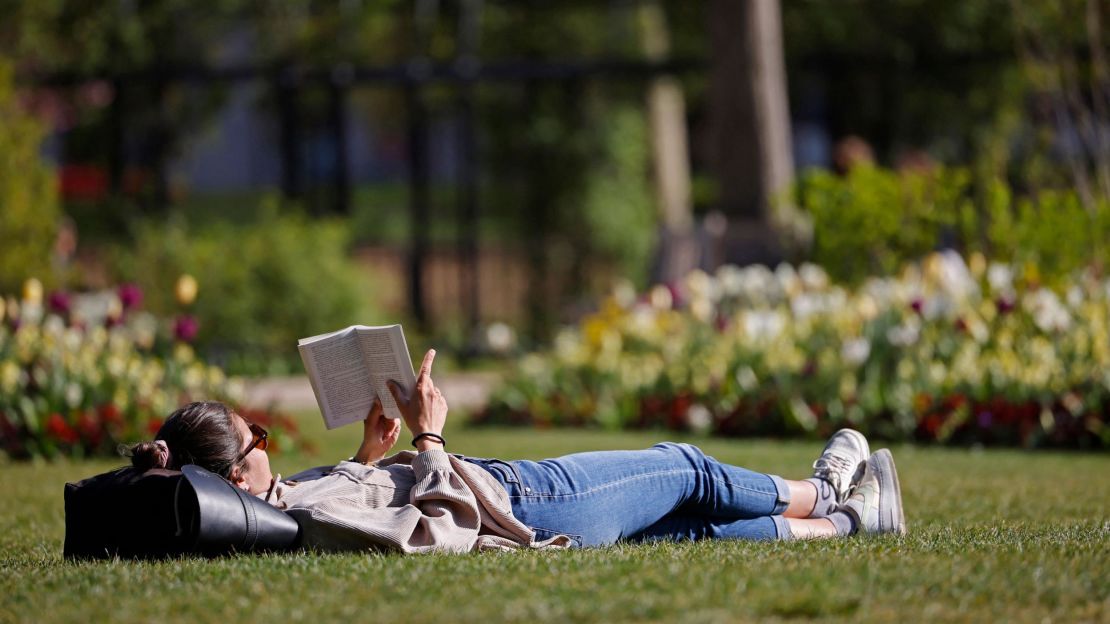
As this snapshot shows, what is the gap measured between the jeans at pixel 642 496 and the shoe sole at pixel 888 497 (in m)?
0.33

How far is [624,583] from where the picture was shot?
3.66m

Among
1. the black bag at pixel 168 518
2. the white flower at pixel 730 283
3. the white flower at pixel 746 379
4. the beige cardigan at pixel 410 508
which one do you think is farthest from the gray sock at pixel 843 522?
the white flower at pixel 730 283

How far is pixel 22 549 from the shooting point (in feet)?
16.0

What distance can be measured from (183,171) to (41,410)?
47.0ft

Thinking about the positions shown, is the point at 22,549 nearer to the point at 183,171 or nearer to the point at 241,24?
the point at 241,24

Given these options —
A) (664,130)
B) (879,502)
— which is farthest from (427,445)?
(664,130)

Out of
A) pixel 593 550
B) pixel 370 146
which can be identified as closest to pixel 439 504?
pixel 593 550

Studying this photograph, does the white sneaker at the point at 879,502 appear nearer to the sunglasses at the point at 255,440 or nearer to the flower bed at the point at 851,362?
the sunglasses at the point at 255,440

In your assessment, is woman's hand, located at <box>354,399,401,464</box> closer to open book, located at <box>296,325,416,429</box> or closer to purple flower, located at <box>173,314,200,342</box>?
open book, located at <box>296,325,416,429</box>

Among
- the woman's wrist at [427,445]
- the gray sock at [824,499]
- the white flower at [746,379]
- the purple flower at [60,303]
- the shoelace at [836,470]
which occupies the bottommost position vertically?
the white flower at [746,379]

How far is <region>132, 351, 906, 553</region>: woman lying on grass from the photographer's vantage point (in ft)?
13.8

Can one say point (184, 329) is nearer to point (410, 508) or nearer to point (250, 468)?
point (250, 468)

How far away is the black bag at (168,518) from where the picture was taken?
4027 mm

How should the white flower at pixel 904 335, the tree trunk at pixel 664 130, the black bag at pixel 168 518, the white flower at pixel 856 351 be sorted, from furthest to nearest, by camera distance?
the tree trunk at pixel 664 130 < the white flower at pixel 904 335 < the white flower at pixel 856 351 < the black bag at pixel 168 518
